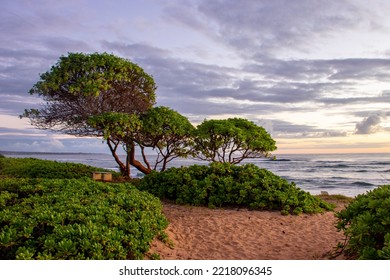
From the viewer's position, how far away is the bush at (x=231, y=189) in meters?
12.0

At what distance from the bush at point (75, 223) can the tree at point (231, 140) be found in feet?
22.9

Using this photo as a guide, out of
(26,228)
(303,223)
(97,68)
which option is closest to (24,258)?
(26,228)

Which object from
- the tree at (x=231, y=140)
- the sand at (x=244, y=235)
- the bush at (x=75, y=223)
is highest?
the tree at (x=231, y=140)

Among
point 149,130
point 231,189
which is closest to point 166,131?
point 149,130

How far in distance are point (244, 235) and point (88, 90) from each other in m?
9.08

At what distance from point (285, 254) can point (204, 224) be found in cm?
248

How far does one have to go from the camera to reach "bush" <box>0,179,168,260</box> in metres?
6.07

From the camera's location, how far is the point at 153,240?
802 centimetres

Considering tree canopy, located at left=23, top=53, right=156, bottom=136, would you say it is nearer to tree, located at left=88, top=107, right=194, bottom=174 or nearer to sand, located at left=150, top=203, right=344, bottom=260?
tree, located at left=88, top=107, right=194, bottom=174

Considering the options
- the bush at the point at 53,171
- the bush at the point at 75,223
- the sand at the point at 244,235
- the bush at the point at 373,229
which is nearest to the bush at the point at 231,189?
the sand at the point at 244,235

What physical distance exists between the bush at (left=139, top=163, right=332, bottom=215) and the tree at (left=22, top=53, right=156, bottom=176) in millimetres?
4576

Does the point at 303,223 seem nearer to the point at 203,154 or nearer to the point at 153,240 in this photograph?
the point at 153,240

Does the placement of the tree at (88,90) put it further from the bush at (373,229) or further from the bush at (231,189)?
the bush at (373,229)

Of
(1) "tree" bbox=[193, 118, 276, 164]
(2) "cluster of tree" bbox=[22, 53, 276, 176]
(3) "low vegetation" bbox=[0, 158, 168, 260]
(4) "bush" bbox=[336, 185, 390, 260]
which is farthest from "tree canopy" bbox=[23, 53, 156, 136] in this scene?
(4) "bush" bbox=[336, 185, 390, 260]
